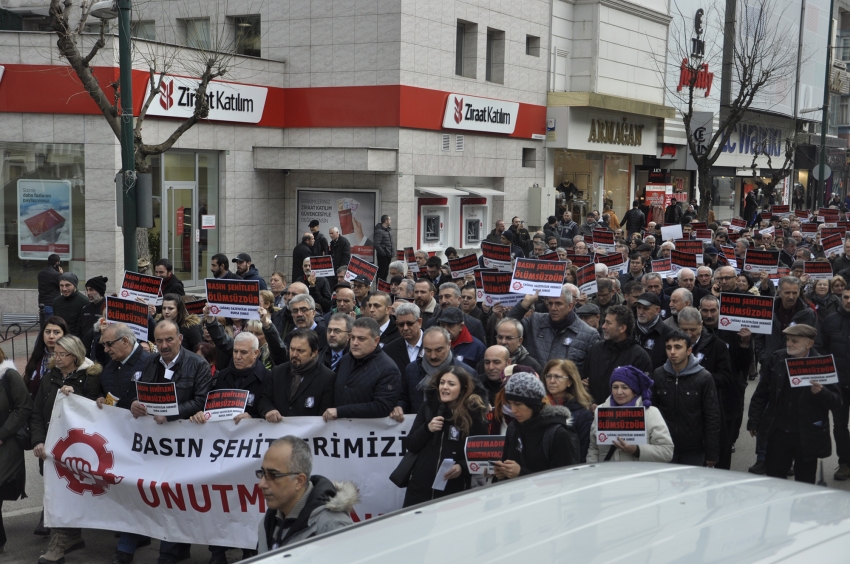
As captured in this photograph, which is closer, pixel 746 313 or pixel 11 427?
pixel 11 427

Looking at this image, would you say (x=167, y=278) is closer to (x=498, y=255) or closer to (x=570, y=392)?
(x=498, y=255)

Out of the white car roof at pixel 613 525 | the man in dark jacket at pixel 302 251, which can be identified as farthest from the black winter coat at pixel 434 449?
the man in dark jacket at pixel 302 251

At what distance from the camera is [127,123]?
517 inches

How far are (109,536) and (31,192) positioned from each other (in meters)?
12.9

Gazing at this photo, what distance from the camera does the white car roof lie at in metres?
2.88

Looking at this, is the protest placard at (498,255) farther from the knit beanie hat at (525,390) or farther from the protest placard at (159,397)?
the knit beanie hat at (525,390)

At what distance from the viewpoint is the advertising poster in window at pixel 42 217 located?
19188mm

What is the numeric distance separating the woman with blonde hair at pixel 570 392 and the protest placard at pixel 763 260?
29.2 feet

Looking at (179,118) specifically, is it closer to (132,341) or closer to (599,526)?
(132,341)

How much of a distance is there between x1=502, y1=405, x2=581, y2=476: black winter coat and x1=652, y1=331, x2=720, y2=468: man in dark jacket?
190 cm

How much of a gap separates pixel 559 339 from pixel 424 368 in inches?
78.0

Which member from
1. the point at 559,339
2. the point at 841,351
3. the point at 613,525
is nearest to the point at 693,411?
the point at 559,339

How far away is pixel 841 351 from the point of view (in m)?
9.77

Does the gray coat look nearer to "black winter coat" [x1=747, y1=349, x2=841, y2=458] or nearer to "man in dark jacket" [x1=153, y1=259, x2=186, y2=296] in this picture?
"black winter coat" [x1=747, y1=349, x2=841, y2=458]
